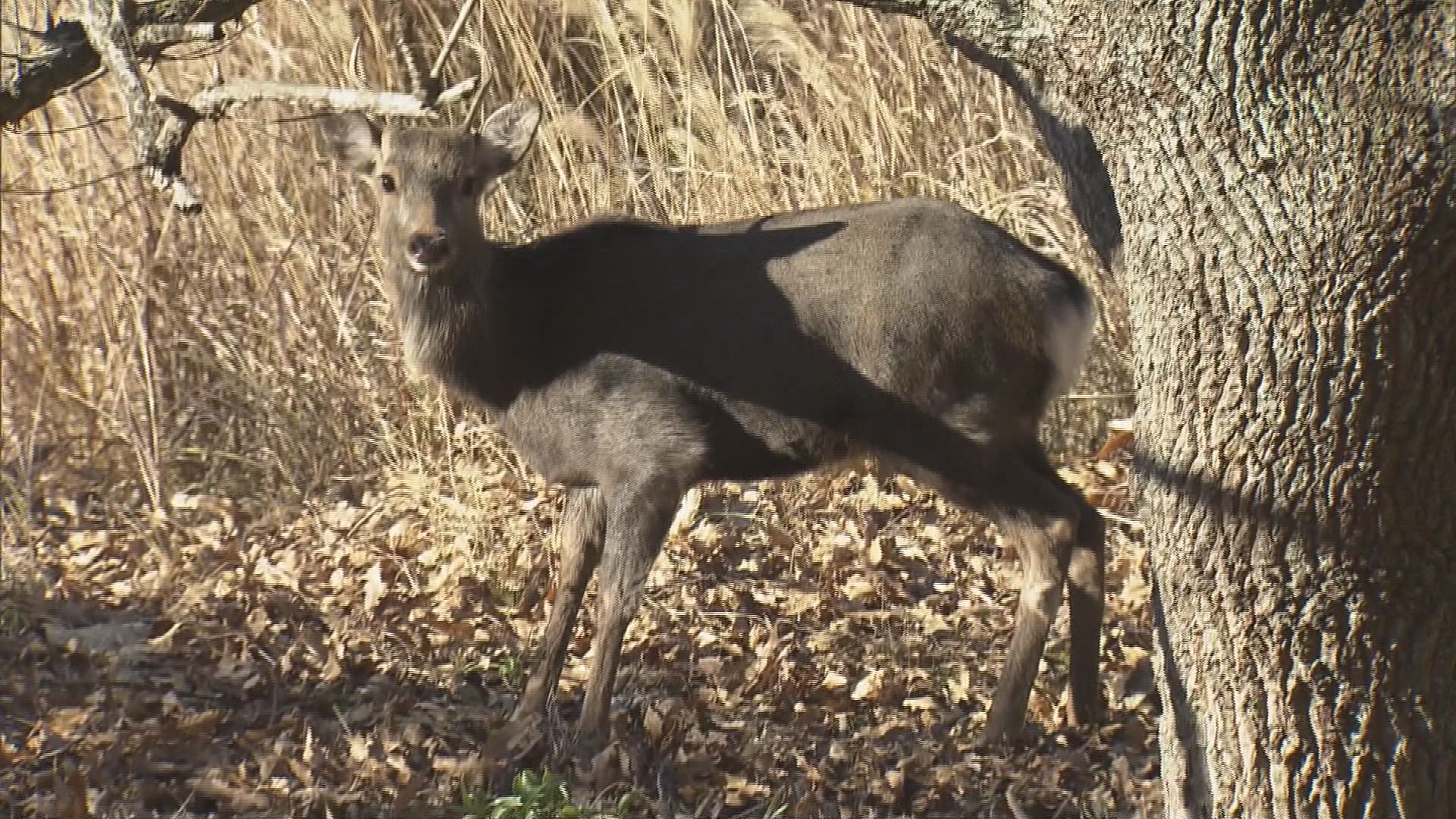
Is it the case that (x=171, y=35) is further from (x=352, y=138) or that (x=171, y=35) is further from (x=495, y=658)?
(x=495, y=658)

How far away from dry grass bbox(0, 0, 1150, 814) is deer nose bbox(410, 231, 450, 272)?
750mm

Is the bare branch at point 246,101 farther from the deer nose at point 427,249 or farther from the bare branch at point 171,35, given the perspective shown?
the deer nose at point 427,249

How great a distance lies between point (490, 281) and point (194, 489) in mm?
3147

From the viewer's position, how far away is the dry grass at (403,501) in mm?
5469

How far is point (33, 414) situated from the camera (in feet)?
28.4

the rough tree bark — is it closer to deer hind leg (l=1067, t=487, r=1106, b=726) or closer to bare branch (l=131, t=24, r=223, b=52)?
bare branch (l=131, t=24, r=223, b=52)

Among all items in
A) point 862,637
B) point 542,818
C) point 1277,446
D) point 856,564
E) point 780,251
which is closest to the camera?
point 1277,446

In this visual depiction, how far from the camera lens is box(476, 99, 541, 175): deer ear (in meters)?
6.08

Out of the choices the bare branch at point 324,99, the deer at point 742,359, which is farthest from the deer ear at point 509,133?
the bare branch at point 324,99

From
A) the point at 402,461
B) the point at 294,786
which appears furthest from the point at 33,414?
the point at 294,786

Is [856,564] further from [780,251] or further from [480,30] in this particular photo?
[480,30]

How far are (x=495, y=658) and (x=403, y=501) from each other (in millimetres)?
1582

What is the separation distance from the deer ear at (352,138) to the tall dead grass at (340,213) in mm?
1954

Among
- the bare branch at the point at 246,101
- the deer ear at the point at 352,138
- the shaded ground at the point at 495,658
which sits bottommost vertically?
the shaded ground at the point at 495,658
